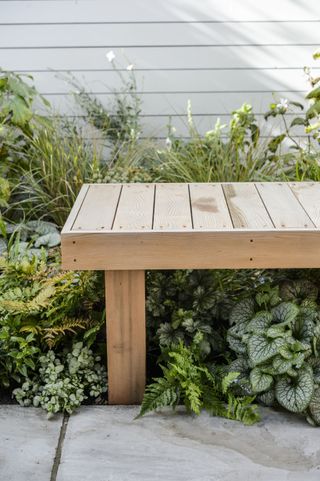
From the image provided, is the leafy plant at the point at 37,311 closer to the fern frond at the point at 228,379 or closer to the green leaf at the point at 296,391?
the fern frond at the point at 228,379

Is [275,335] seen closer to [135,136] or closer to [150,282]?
[150,282]

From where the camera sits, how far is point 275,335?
114 inches

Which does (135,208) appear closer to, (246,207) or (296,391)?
(246,207)

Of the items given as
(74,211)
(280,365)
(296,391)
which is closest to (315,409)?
(296,391)

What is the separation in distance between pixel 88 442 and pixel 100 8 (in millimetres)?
3262

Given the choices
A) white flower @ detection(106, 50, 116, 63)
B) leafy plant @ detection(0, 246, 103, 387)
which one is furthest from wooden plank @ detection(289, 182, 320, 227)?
white flower @ detection(106, 50, 116, 63)

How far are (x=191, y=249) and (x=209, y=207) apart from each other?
36 centimetres

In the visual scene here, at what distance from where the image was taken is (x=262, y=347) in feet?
9.52

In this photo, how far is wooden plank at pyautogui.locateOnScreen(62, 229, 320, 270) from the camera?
9.01ft

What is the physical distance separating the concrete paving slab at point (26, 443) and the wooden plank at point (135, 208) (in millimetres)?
891

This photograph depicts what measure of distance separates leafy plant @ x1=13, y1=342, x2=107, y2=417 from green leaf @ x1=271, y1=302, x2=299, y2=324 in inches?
33.0

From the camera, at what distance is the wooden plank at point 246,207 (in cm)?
283

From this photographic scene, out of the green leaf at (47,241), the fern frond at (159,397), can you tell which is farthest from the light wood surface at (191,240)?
the green leaf at (47,241)

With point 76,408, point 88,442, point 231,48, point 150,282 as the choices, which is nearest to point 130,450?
point 88,442
